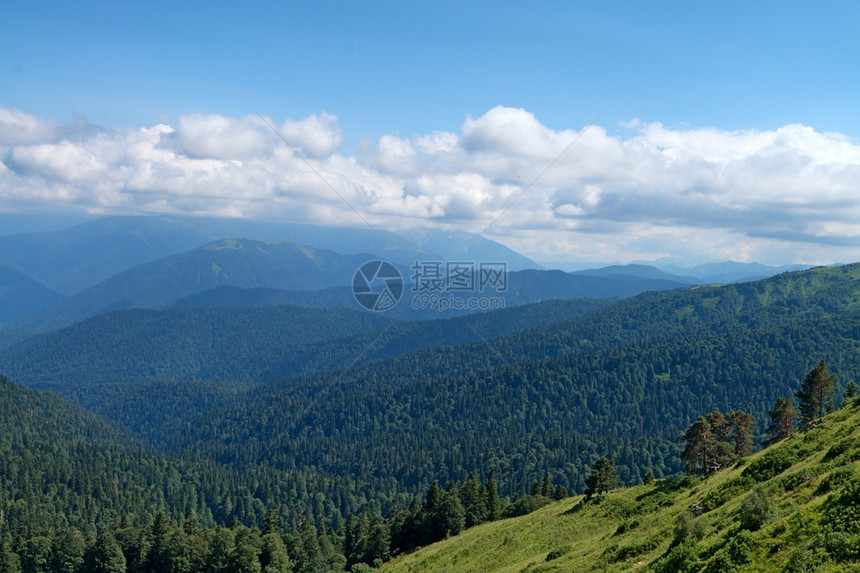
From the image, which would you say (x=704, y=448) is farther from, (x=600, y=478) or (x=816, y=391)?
(x=816, y=391)

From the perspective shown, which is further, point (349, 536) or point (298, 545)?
point (349, 536)

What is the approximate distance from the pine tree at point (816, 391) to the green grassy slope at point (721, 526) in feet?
64.2

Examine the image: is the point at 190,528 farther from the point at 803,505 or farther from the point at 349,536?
the point at 803,505

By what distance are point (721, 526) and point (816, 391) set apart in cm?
4722

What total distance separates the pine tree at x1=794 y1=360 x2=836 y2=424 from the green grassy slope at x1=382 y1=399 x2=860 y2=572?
19.6m

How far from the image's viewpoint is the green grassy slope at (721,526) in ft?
82.6

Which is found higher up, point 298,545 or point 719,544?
point 719,544

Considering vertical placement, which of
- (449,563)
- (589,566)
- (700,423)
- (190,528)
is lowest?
(190,528)

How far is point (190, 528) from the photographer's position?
306 ft

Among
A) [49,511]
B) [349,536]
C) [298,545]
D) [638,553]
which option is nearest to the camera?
[638,553]

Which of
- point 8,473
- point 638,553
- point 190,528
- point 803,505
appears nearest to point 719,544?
point 803,505

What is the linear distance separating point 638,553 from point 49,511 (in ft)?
667

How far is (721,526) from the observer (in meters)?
32.7

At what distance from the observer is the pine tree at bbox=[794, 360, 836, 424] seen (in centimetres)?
6581
